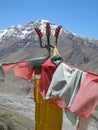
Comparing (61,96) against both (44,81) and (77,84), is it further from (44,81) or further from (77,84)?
(44,81)

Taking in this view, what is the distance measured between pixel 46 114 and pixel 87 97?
2.31 metres

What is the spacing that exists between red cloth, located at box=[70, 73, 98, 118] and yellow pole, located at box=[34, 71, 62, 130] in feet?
6.29

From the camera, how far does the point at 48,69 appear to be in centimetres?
854

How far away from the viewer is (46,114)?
9.11 m

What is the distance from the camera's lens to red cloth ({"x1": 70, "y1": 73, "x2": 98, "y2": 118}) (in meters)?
6.84

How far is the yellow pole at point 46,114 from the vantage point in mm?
9047

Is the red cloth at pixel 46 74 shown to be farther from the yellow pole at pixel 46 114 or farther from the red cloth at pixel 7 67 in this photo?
the red cloth at pixel 7 67

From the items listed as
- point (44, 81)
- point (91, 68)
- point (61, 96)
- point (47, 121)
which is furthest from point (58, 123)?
point (91, 68)

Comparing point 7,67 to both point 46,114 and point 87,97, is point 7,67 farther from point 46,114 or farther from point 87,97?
point 87,97

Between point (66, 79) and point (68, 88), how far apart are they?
335 millimetres

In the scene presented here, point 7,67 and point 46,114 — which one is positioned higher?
point 7,67

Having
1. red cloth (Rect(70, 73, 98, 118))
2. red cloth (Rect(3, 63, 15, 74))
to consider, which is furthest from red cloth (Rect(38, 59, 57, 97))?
red cloth (Rect(70, 73, 98, 118))

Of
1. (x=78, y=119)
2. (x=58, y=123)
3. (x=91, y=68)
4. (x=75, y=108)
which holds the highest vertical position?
(x=75, y=108)

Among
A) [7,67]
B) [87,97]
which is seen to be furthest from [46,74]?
[87,97]
